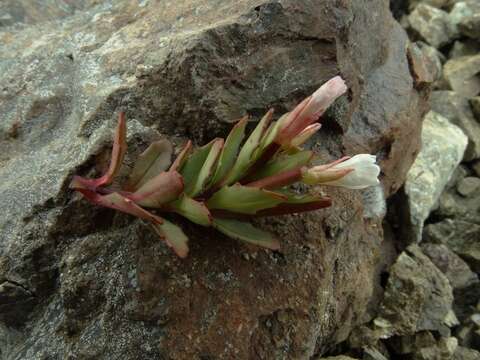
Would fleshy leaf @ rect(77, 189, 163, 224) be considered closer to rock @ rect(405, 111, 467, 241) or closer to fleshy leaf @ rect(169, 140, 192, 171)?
fleshy leaf @ rect(169, 140, 192, 171)

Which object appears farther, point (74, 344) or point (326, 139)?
point (326, 139)

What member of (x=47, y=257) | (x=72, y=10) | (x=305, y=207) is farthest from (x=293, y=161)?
(x=72, y=10)

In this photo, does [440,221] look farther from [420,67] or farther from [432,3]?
[432,3]

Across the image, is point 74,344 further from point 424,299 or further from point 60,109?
point 424,299

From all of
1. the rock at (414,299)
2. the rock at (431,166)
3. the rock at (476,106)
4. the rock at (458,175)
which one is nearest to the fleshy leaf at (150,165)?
the rock at (414,299)

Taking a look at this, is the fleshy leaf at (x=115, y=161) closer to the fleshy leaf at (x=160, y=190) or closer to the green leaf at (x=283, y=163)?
the fleshy leaf at (x=160, y=190)

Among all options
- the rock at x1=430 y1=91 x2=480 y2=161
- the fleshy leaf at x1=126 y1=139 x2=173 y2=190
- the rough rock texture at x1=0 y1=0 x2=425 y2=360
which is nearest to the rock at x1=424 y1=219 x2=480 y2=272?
the rock at x1=430 y1=91 x2=480 y2=161
